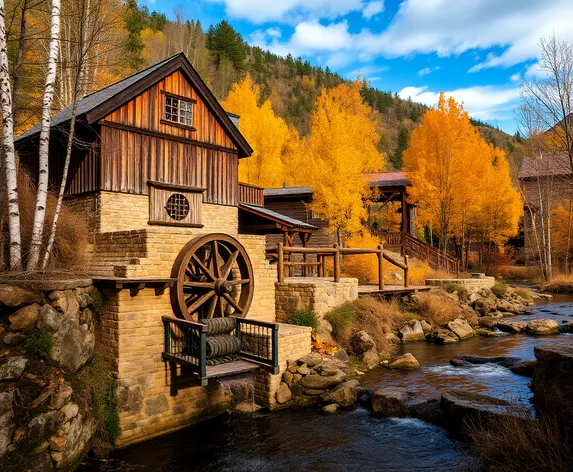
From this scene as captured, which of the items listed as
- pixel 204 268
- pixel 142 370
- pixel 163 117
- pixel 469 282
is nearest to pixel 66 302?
pixel 142 370

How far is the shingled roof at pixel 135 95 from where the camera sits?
11.0 m

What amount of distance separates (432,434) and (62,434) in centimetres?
589

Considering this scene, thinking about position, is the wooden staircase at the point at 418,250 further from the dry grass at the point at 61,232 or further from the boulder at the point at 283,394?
the dry grass at the point at 61,232

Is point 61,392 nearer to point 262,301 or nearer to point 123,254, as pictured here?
point 123,254

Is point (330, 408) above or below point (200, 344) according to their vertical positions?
below

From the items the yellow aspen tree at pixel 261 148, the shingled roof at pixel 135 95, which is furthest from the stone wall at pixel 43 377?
the yellow aspen tree at pixel 261 148

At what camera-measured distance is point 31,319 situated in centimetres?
646

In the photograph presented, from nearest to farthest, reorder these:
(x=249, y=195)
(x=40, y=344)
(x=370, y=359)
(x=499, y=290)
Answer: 1. (x=40, y=344)
2. (x=370, y=359)
3. (x=249, y=195)
4. (x=499, y=290)

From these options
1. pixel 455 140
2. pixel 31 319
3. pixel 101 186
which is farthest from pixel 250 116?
pixel 31 319

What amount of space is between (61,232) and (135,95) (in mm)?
4464

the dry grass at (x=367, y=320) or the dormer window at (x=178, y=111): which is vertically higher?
the dormer window at (x=178, y=111)

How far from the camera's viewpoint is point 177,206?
1288cm

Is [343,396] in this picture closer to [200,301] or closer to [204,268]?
Answer: [200,301]

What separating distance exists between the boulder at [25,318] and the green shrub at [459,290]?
1561cm
